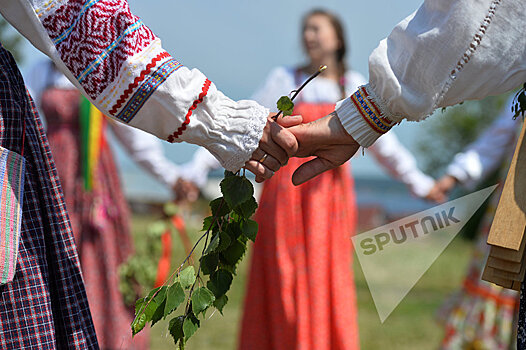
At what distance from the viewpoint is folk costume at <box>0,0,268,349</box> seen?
1.51 m

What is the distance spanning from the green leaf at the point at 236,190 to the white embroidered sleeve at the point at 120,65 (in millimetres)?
141

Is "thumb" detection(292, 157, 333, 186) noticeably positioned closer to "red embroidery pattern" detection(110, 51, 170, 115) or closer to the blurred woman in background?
"red embroidery pattern" detection(110, 51, 170, 115)

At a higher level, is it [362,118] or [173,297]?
[362,118]

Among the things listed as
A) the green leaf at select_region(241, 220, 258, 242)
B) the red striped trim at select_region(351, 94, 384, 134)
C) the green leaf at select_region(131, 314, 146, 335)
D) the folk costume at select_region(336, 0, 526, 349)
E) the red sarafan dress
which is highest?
the folk costume at select_region(336, 0, 526, 349)

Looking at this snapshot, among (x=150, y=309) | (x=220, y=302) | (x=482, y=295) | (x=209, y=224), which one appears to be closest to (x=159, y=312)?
(x=150, y=309)

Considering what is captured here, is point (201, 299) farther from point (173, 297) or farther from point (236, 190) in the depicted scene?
point (236, 190)

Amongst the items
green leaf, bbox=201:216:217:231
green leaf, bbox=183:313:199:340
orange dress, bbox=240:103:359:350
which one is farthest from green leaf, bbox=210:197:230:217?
orange dress, bbox=240:103:359:350

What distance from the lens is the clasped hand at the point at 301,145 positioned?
1.82 meters

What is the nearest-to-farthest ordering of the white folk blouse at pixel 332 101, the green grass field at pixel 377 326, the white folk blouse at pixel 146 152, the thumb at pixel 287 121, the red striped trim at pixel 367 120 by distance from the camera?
the red striped trim at pixel 367 120
the thumb at pixel 287 121
the white folk blouse at pixel 332 101
the white folk blouse at pixel 146 152
the green grass field at pixel 377 326

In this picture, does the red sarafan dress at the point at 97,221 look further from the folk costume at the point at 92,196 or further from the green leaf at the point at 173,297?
the green leaf at the point at 173,297

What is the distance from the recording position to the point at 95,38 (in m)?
1.53

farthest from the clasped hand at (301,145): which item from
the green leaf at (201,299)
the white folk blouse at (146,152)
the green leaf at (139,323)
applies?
the white folk blouse at (146,152)

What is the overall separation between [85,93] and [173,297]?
0.51m

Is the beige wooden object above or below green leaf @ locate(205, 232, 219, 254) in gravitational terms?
above
